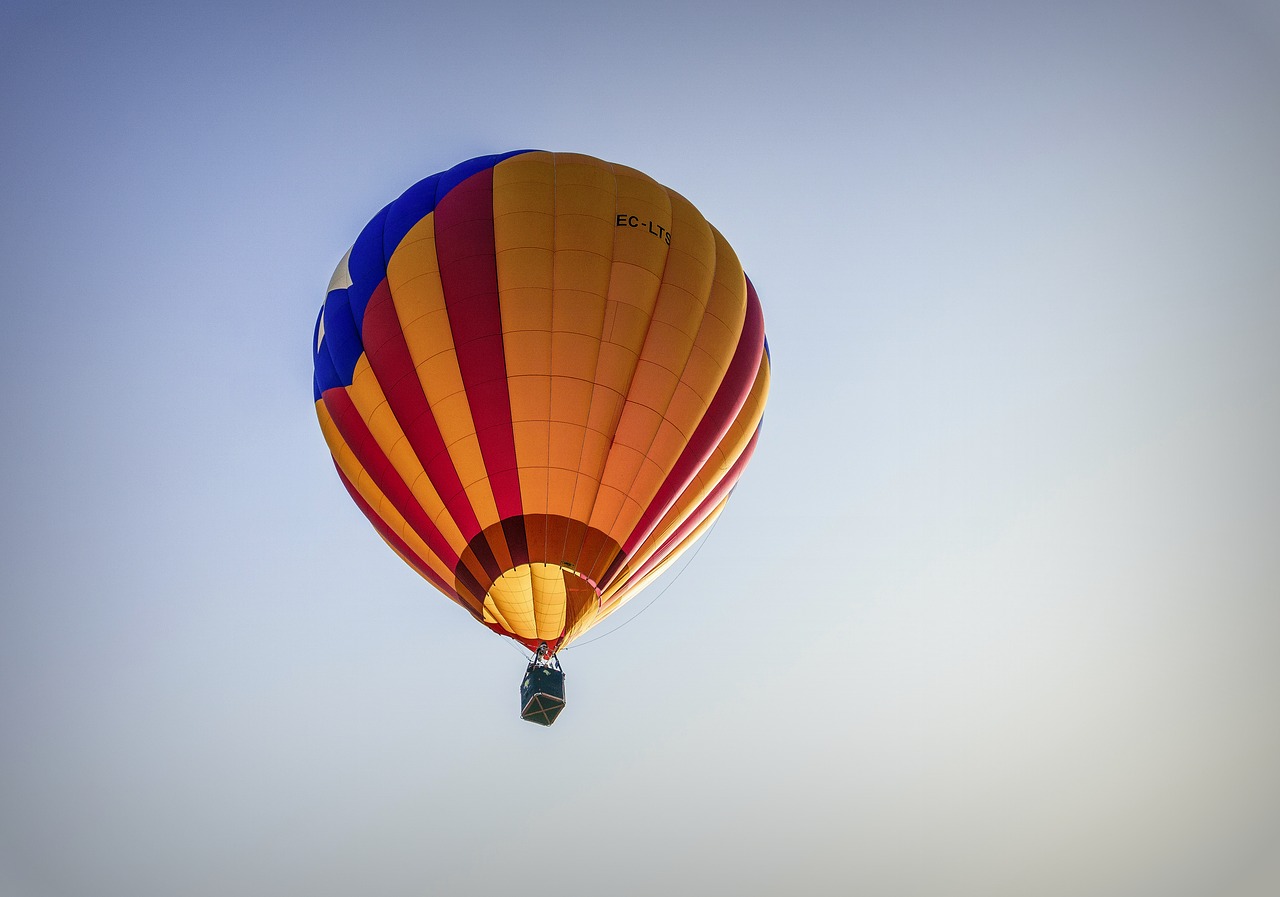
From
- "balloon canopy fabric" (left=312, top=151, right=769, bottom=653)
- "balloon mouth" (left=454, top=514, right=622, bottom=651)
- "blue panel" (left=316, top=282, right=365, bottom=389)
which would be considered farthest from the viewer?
"blue panel" (left=316, top=282, right=365, bottom=389)

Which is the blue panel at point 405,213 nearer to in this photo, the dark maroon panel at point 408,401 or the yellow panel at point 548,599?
the dark maroon panel at point 408,401

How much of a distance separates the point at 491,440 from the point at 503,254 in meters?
1.69

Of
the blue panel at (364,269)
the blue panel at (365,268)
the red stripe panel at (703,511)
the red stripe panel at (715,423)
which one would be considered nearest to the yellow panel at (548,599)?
the red stripe panel at (715,423)

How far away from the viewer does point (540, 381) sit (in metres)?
7.36


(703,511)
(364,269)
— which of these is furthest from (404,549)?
(703,511)

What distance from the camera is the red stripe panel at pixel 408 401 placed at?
7.46 metres

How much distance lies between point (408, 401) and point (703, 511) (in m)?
2.99

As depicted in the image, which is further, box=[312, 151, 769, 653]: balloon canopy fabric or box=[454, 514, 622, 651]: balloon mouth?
box=[312, 151, 769, 653]: balloon canopy fabric

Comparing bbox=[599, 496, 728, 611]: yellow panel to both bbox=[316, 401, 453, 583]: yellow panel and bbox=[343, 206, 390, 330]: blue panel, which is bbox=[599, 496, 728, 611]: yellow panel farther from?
bbox=[343, 206, 390, 330]: blue panel

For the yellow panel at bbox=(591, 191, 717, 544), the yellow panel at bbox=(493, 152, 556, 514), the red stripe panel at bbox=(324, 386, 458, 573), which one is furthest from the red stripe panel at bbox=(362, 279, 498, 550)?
the yellow panel at bbox=(591, 191, 717, 544)

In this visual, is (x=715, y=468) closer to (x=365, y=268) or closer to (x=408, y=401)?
(x=408, y=401)

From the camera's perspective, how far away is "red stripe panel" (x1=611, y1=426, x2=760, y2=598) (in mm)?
8297

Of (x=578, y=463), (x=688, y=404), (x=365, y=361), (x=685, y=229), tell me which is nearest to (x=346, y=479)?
(x=365, y=361)

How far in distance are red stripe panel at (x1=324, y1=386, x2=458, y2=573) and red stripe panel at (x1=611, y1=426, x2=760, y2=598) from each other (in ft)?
5.87
